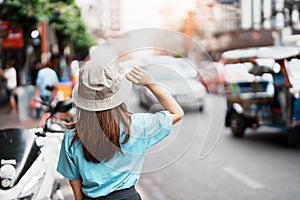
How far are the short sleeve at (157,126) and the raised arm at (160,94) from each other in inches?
1.9

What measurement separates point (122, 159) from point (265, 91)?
6.87 m

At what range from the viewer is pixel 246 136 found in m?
9.22

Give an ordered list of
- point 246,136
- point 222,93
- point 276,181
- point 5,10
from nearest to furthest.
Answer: point 222,93 → point 276,181 → point 5,10 → point 246,136

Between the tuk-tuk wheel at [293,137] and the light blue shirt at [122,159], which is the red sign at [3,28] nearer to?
the tuk-tuk wheel at [293,137]

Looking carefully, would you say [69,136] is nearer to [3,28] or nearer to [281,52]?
[281,52]

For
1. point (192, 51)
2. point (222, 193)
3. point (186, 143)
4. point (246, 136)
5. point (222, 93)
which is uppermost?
point (192, 51)

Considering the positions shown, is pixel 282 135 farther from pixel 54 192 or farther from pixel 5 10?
pixel 54 192

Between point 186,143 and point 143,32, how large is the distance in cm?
61

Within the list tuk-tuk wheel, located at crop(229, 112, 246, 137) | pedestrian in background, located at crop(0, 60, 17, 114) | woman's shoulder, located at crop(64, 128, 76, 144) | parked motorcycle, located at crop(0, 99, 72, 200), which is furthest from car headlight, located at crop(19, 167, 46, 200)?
pedestrian in background, located at crop(0, 60, 17, 114)

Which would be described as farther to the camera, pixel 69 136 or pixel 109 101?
pixel 69 136

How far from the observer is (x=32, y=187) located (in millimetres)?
2770

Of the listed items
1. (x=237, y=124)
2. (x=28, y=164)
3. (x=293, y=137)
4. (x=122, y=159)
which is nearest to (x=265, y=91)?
(x=237, y=124)

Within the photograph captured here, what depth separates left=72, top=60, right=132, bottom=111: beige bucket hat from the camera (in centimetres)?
188

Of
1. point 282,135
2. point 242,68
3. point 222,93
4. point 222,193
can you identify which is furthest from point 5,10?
point 222,93
